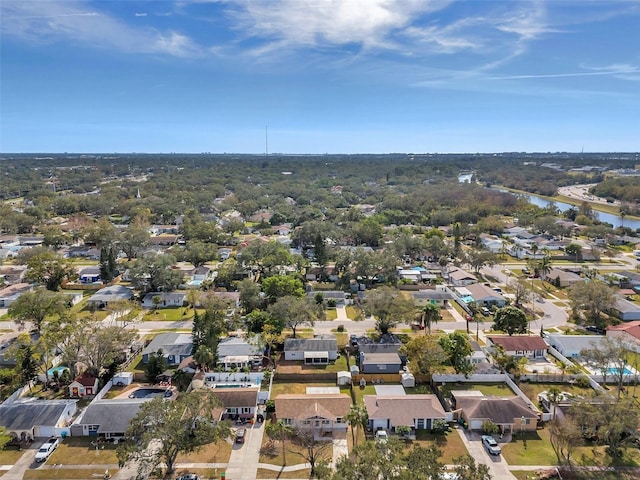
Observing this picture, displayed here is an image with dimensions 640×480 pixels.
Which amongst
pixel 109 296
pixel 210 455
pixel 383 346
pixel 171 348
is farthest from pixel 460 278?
pixel 109 296

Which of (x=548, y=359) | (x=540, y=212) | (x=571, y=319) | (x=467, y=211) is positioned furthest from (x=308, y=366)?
(x=540, y=212)

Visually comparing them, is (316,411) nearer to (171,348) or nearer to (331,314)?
(171,348)

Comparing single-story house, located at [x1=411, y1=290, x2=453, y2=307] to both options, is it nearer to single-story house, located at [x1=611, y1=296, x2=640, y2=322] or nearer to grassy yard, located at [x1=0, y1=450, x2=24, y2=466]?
single-story house, located at [x1=611, y1=296, x2=640, y2=322]

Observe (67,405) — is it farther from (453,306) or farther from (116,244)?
(116,244)

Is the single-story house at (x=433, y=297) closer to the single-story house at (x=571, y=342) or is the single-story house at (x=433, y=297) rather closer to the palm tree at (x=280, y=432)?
the single-story house at (x=571, y=342)

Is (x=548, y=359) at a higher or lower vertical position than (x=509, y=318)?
lower

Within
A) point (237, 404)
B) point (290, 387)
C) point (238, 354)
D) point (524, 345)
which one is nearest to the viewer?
point (237, 404)
